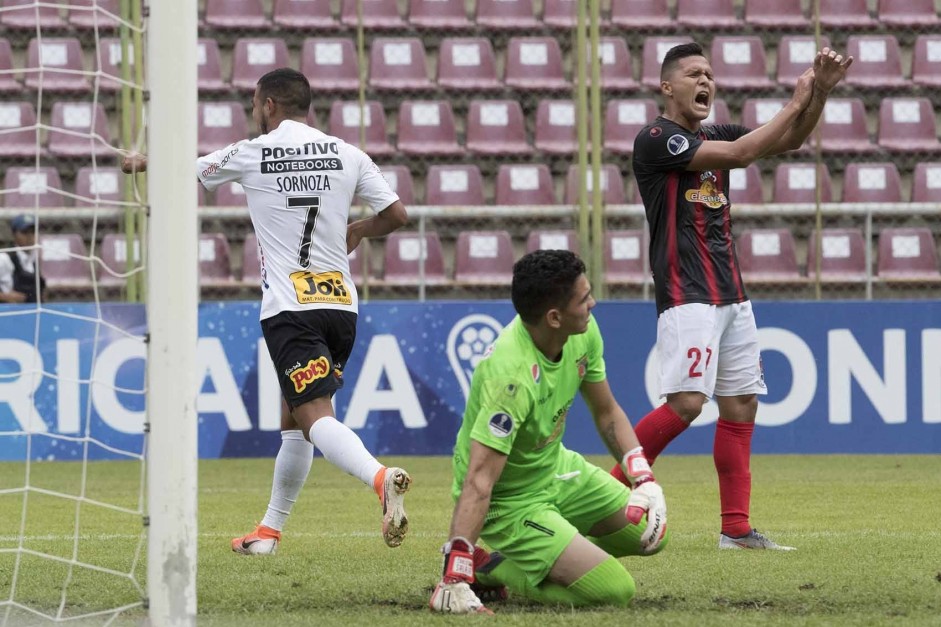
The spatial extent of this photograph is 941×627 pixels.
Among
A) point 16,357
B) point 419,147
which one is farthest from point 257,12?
point 16,357

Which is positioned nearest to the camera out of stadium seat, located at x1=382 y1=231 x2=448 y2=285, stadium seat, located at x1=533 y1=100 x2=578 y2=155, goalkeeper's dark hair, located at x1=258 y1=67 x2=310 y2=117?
goalkeeper's dark hair, located at x1=258 y1=67 x2=310 y2=117

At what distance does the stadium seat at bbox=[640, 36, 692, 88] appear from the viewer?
1263 cm

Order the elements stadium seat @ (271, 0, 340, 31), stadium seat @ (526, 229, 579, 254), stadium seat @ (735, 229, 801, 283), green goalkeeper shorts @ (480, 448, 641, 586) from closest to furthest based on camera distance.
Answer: green goalkeeper shorts @ (480, 448, 641, 586) < stadium seat @ (526, 229, 579, 254) < stadium seat @ (735, 229, 801, 283) < stadium seat @ (271, 0, 340, 31)

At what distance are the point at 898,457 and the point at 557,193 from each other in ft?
12.9

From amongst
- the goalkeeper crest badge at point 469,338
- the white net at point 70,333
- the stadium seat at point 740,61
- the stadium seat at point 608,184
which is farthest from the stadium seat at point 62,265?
the stadium seat at point 740,61

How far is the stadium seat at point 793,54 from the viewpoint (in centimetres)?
1290

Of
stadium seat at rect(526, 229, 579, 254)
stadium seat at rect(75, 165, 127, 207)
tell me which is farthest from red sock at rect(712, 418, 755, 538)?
stadium seat at rect(75, 165, 127, 207)

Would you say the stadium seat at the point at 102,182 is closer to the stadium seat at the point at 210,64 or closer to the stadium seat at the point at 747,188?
the stadium seat at the point at 210,64

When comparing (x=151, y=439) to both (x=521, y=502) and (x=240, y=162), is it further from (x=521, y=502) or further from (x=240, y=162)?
(x=240, y=162)

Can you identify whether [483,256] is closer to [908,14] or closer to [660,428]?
[908,14]

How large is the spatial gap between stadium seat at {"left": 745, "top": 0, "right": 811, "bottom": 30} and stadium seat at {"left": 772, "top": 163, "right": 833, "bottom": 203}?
1552 mm

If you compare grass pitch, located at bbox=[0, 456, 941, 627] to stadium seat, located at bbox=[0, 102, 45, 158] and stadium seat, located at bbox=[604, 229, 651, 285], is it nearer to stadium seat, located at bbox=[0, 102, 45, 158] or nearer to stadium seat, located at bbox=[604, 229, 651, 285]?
stadium seat, located at bbox=[604, 229, 651, 285]

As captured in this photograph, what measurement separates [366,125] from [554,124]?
1.67 m

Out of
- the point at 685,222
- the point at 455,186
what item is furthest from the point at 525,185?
the point at 685,222
